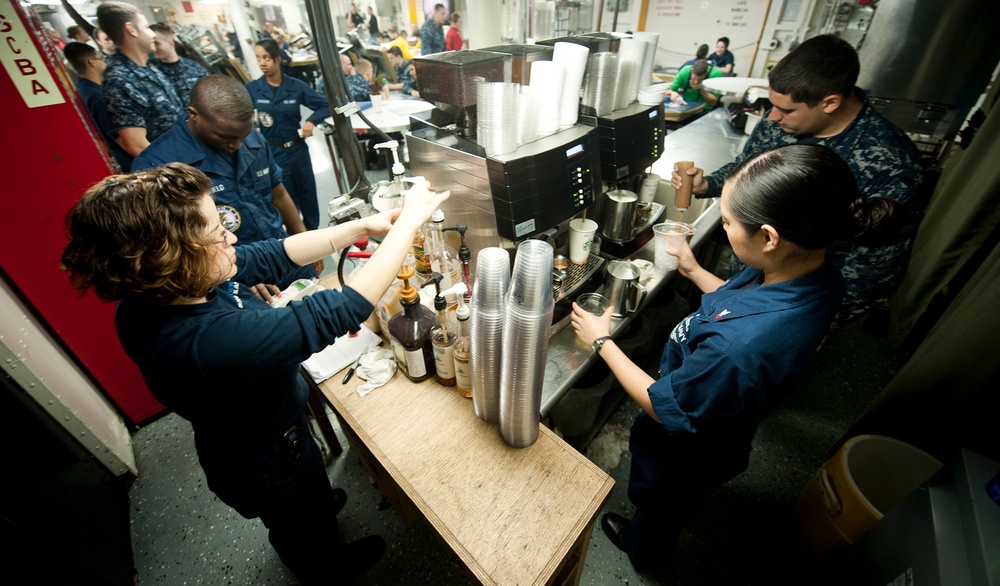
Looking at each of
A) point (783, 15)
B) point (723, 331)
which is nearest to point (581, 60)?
point (723, 331)

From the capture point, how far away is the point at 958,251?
197 cm

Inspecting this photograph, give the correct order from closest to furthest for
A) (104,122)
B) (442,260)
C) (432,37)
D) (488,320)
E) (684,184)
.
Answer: (488,320), (442,260), (684,184), (104,122), (432,37)

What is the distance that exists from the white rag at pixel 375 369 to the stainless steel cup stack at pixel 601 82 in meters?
1.30

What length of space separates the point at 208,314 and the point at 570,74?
132cm

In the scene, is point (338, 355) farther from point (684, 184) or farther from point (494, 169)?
point (684, 184)

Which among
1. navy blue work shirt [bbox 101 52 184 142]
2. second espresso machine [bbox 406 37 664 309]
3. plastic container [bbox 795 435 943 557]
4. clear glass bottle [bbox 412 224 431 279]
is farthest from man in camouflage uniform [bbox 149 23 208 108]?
plastic container [bbox 795 435 943 557]

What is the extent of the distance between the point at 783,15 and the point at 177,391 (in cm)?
865

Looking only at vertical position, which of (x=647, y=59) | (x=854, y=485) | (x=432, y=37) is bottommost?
(x=854, y=485)

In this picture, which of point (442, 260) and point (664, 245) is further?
point (664, 245)

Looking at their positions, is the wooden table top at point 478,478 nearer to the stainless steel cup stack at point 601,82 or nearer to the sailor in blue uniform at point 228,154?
the sailor in blue uniform at point 228,154

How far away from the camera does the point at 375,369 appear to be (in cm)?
132

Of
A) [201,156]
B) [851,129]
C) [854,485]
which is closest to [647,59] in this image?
[851,129]

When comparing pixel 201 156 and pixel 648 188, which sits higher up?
pixel 201 156

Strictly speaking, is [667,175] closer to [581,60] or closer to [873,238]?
[581,60]
